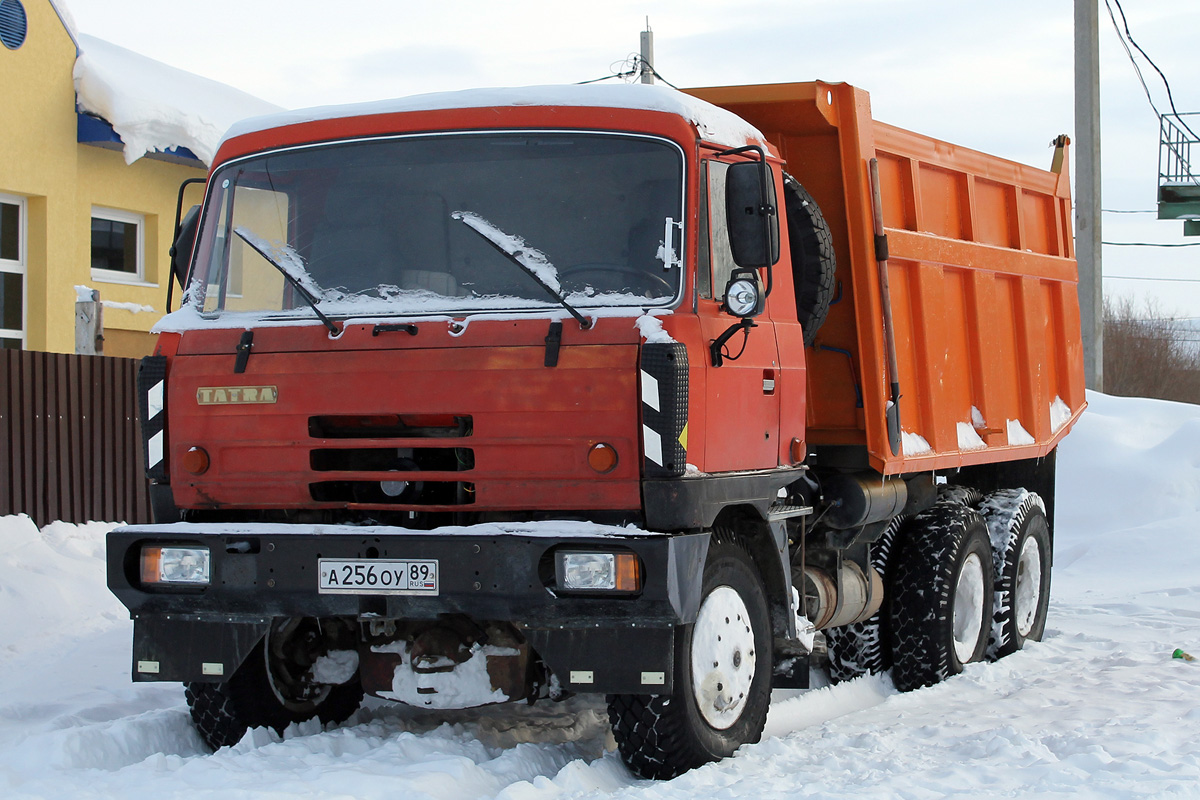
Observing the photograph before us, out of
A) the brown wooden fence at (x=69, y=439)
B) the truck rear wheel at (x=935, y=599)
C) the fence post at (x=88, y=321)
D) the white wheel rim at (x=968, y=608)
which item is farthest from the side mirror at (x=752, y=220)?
the fence post at (x=88, y=321)

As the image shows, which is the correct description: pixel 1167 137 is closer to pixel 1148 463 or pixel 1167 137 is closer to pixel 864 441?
pixel 1148 463

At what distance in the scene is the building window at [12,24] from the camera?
15602mm

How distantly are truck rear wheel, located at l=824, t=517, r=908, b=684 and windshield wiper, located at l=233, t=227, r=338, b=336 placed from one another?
147 inches

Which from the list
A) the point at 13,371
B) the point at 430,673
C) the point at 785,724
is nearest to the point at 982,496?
the point at 785,724

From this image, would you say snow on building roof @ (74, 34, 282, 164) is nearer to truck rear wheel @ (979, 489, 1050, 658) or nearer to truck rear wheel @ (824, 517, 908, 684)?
truck rear wheel @ (979, 489, 1050, 658)

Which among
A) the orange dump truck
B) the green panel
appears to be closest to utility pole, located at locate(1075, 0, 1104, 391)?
the green panel

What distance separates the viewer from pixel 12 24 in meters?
15.7

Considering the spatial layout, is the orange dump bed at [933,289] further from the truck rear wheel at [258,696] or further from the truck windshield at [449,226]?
the truck rear wheel at [258,696]

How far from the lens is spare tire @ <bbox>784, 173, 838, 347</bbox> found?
6.23 meters

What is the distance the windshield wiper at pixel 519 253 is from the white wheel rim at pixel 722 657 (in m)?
1.32

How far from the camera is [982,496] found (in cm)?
884

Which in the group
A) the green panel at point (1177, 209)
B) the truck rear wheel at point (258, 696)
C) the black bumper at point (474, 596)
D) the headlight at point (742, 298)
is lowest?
the truck rear wheel at point (258, 696)

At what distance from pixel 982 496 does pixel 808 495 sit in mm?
2569

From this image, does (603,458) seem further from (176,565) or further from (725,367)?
(176,565)
